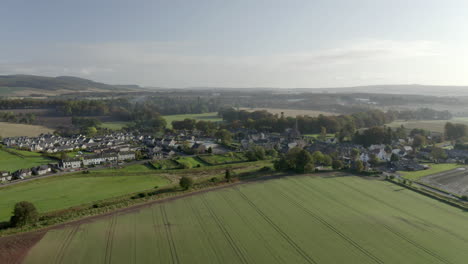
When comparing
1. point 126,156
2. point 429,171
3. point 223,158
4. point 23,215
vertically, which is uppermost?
point 23,215

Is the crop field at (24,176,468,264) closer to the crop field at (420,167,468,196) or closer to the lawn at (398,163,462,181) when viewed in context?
the crop field at (420,167,468,196)

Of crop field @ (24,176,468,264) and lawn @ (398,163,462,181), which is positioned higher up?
crop field @ (24,176,468,264)

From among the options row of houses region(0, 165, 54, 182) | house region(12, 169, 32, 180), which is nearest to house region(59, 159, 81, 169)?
row of houses region(0, 165, 54, 182)

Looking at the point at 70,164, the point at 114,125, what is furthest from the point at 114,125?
the point at 70,164

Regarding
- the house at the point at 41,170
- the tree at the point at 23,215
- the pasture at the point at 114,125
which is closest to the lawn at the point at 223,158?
the house at the point at 41,170

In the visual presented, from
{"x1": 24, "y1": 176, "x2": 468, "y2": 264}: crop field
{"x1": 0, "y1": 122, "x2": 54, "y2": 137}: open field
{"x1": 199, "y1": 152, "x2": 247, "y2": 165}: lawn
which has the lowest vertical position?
{"x1": 199, "y1": 152, "x2": 247, "y2": 165}: lawn

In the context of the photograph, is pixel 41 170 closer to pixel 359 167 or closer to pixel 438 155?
pixel 359 167

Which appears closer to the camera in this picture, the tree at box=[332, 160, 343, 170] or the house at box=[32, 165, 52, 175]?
the house at box=[32, 165, 52, 175]
